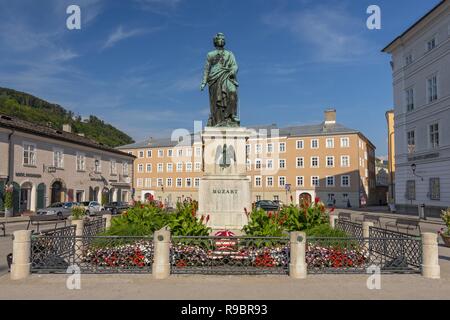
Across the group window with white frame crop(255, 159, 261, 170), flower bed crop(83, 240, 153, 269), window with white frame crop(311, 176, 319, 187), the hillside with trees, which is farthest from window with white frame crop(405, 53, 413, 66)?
the hillside with trees

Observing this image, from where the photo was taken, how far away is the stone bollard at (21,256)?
805cm

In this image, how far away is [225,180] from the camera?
11.1 metres

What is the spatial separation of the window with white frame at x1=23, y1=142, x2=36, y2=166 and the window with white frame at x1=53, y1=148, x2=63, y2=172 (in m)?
2.83

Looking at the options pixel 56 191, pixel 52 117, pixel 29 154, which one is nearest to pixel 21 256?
pixel 29 154

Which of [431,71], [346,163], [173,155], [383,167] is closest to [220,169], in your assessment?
[431,71]

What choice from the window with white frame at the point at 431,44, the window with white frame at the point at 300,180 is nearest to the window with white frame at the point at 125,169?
the window with white frame at the point at 300,180

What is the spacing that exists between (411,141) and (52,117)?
78.2 m

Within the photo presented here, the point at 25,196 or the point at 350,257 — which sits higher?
the point at 25,196

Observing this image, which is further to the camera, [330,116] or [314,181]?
[330,116]

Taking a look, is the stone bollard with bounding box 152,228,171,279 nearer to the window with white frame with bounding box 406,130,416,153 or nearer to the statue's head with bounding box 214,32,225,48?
the statue's head with bounding box 214,32,225,48

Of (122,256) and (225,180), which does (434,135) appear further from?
(122,256)

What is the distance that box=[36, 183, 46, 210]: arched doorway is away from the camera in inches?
1336

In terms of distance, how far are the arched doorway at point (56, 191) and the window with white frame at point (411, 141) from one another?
112 ft
